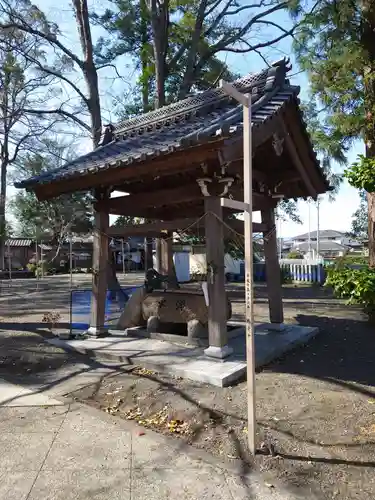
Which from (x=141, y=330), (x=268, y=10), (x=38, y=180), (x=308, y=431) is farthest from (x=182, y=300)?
(x=268, y=10)

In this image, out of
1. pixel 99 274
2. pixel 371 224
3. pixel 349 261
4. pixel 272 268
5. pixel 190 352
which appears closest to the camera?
pixel 349 261

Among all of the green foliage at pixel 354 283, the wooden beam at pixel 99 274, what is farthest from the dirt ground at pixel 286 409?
the green foliage at pixel 354 283

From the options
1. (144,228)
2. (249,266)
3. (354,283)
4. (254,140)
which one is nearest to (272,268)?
(144,228)

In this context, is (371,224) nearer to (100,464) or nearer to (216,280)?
(216,280)

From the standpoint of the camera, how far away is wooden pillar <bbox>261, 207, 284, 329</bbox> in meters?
7.30

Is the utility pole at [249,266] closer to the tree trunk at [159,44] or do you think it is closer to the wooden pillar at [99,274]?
the wooden pillar at [99,274]

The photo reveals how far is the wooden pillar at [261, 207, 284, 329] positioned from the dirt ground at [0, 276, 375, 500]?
35.5 inches

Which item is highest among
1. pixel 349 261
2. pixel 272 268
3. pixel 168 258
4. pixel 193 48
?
pixel 193 48

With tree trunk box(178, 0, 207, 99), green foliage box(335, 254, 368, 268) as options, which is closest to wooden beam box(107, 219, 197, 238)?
green foliage box(335, 254, 368, 268)

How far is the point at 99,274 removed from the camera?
7.10m

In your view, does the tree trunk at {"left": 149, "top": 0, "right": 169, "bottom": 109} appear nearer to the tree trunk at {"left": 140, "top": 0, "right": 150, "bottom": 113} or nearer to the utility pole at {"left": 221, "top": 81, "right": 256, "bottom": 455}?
the tree trunk at {"left": 140, "top": 0, "right": 150, "bottom": 113}

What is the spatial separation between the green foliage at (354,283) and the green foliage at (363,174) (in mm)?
729

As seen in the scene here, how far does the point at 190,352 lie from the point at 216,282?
1293mm

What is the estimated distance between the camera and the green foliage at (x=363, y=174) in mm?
3332
